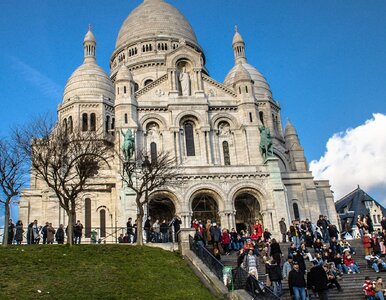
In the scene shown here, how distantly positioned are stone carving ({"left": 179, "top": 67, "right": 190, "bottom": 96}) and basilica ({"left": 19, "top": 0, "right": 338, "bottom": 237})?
0.09 meters

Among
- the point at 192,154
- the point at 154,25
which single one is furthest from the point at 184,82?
the point at 154,25

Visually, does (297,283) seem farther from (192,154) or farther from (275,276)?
(192,154)

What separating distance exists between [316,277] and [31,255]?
12.2 metres

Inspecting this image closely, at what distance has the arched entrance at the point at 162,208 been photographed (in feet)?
131

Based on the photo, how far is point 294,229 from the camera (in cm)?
2864

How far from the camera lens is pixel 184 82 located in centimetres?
4800

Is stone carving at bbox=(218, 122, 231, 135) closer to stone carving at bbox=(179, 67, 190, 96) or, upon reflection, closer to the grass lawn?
stone carving at bbox=(179, 67, 190, 96)

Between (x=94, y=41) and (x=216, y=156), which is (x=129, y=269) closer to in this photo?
(x=216, y=156)

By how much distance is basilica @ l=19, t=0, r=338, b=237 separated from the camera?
1559 inches

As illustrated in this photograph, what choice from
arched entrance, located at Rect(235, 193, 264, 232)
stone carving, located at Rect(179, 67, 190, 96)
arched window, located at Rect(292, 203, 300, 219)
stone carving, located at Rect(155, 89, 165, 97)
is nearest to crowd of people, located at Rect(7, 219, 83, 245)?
arched entrance, located at Rect(235, 193, 264, 232)

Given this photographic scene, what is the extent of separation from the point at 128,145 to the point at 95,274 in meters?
20.0

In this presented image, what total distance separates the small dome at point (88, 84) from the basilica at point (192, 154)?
0.46 feet

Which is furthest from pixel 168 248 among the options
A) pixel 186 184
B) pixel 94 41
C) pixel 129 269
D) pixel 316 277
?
pixel 94 41

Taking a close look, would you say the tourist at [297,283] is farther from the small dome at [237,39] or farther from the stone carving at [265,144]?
the small dome at [237,39]
